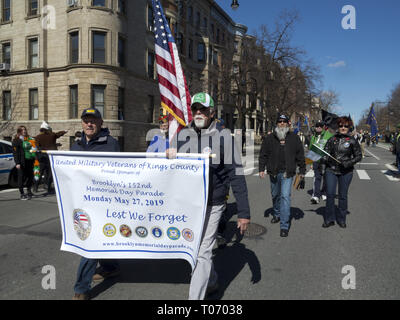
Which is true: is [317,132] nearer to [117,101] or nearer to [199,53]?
[117,101]

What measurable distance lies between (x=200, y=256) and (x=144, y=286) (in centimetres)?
101

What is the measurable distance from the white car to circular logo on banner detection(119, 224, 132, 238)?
8522 millimetres

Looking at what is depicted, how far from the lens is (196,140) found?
3217mm

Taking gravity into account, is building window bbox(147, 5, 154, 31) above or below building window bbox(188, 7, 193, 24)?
below

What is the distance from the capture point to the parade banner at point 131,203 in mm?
2922

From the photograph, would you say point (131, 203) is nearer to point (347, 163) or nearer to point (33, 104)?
point (347, 163)

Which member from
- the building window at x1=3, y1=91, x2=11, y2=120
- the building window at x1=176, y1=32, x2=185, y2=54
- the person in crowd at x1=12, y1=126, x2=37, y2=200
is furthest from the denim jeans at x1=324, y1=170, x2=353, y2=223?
the building window at x1=176, y1=32, x2=185, y2=54

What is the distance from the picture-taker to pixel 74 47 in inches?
848

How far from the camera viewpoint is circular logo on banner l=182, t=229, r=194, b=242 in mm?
2934

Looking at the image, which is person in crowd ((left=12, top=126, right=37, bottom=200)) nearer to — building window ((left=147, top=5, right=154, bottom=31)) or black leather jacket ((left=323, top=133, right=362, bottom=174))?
black leather jacket ((left=323, top=133, right=362, bottom=174))

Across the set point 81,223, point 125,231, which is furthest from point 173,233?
point 81,223

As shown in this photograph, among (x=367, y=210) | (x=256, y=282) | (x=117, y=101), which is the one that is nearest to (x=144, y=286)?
(x=256, y=282)

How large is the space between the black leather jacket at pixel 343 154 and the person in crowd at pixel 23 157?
23.5 ft

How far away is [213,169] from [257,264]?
1.79m
